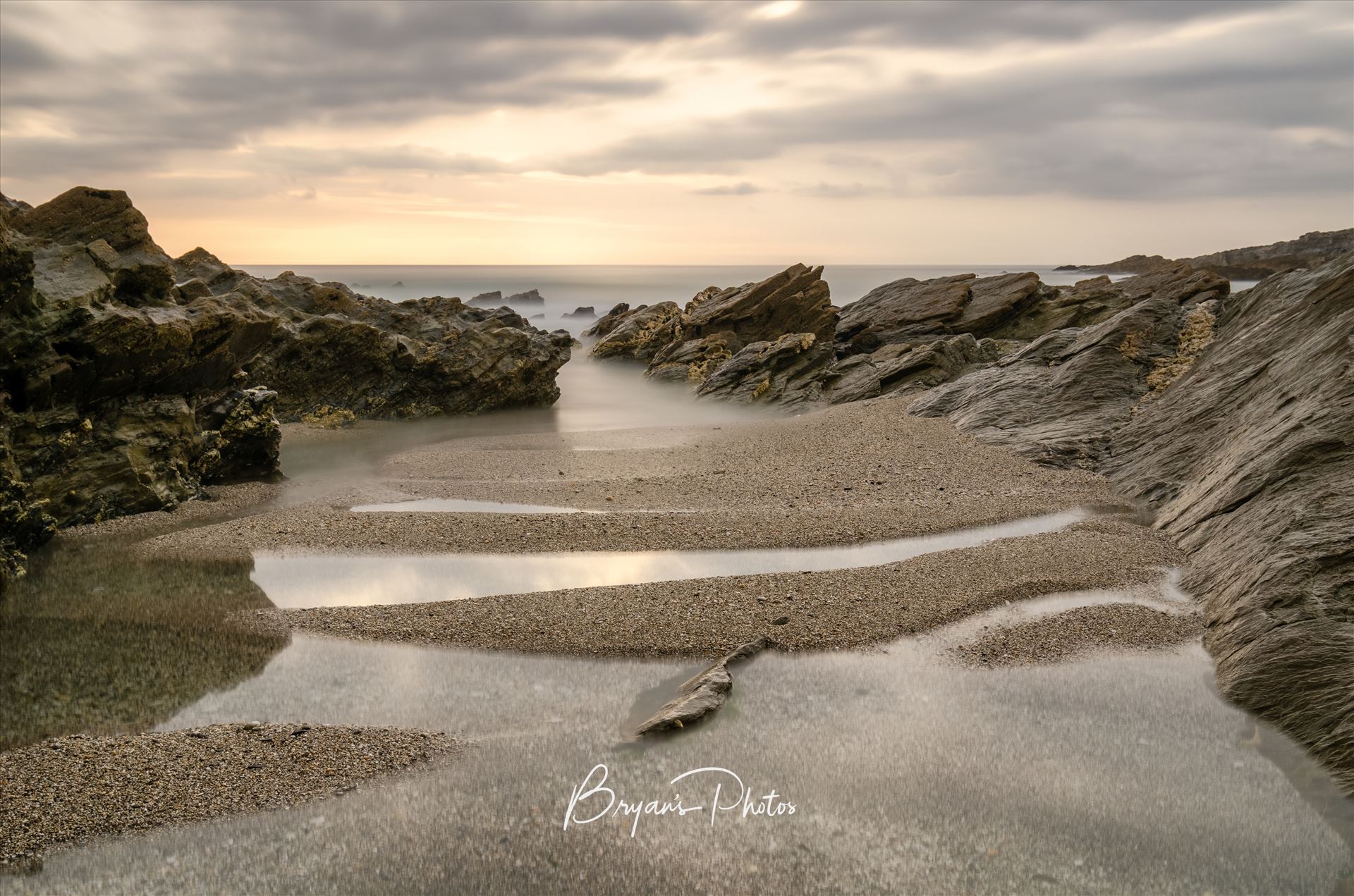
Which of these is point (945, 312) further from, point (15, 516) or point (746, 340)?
point (15, 516)

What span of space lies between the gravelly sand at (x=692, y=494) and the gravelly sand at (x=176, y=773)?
16.8ft

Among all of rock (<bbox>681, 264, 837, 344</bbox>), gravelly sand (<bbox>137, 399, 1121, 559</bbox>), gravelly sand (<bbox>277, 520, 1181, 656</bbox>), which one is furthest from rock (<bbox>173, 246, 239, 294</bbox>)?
gravelly sand (<bbox>277, 520, 1181, 656</bbox>)

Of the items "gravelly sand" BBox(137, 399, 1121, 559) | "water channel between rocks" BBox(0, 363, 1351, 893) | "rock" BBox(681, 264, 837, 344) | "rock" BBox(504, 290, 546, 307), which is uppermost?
"rock" BBox(504, 290, 546, 307)

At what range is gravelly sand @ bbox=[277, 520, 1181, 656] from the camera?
8.91m

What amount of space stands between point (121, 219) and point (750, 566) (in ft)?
39.6

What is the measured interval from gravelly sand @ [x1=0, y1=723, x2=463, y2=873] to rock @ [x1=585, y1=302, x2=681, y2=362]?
3426cm

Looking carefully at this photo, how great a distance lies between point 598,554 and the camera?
1178cm

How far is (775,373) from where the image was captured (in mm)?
29344

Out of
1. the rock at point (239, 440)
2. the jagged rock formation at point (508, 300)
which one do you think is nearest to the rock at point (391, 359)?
the rock at point (239, 440)

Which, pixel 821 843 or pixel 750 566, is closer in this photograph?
pixel 821 843

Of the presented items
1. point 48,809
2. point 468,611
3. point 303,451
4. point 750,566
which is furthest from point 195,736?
point 303,451

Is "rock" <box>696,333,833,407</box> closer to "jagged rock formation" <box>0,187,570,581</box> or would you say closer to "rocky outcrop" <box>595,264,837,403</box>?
"rocky outcrop" <box>595,264,837,403</box>

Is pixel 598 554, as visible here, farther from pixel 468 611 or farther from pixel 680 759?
pixel 680 759

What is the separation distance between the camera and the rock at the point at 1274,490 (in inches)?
293
